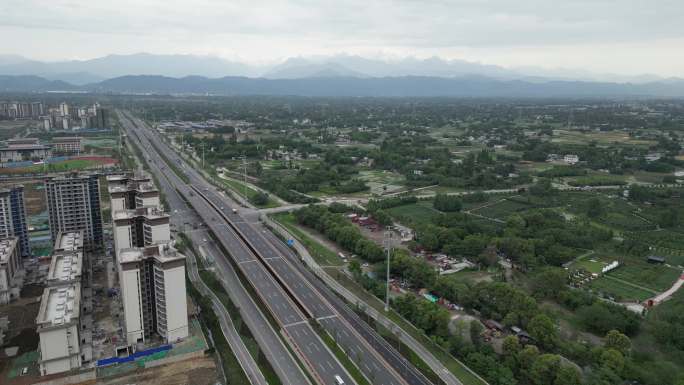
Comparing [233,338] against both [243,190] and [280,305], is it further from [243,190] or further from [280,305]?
[243,190]

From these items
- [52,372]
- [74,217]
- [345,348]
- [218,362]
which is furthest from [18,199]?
[345,348]

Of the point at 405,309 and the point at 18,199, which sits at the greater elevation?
the point at 18,199

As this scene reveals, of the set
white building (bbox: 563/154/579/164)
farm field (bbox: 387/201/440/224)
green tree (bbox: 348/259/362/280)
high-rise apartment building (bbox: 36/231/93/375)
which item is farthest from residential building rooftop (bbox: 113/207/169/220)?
white building (bbox: 563/154/579/164)

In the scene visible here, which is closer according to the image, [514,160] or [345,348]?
[345,348]

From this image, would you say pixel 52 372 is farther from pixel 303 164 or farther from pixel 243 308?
pixel 303 164

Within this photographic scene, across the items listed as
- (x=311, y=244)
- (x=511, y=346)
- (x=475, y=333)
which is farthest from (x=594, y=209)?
(x=511, y=346)

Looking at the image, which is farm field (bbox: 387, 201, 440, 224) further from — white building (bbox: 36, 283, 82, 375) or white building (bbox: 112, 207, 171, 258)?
white building (bbox: 36, 283, 82, 375)

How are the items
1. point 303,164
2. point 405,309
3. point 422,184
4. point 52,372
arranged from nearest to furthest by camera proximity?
point 52,372 → point 405,309 → point 422,184 → point 303,164
